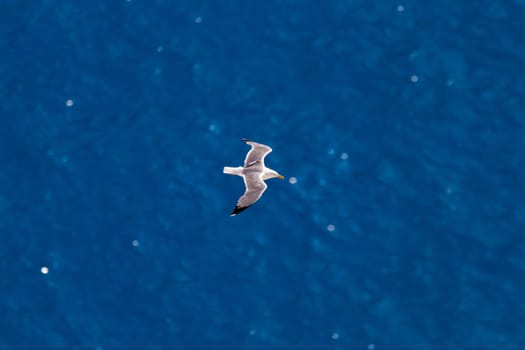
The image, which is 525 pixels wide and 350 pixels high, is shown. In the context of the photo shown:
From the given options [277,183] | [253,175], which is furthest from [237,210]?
[277,183]

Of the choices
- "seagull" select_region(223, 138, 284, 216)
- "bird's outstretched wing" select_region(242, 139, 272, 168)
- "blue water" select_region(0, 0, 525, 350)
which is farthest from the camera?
"blue water" select_region(0, 0, 525, 350)

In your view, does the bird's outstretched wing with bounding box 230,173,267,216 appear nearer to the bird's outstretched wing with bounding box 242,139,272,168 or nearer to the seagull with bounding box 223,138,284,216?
the seagull with bounding box 223,138,284,216

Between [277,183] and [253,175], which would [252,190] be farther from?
[277,183]

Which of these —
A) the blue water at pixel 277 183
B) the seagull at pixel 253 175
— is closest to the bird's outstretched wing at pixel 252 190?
the seagull at pixel 253 175

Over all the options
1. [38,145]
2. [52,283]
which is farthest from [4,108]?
[52,283]

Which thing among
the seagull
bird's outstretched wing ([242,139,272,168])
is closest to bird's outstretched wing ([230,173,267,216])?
the seagull
